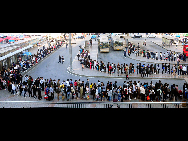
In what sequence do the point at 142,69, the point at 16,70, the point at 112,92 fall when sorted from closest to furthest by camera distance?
1. the point at 112,92
2. the point at 142,69
3. the point at 16,70

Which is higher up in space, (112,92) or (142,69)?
(142,69)

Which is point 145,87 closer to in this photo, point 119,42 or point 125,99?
point 125,99

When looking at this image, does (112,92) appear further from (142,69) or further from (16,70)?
(16,70)

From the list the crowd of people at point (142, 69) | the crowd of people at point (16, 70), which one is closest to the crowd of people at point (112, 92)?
the crowd of people at point (16, 70)

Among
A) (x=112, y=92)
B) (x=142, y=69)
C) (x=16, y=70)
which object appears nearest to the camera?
(x=112, y=92)

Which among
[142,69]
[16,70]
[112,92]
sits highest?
[142,69]

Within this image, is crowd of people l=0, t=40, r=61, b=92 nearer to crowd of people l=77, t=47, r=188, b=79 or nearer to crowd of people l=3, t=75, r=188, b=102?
crowd of people l=3, t=75, r=188, b=102

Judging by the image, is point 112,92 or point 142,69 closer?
point 112,92

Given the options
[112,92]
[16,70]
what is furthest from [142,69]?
[16,70]

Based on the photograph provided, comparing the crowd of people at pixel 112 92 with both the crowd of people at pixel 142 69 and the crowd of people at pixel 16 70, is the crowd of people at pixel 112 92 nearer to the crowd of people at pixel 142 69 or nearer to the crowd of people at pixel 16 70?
the crowd of people at pixel 16 70

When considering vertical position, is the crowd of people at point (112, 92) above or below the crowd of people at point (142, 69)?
below
